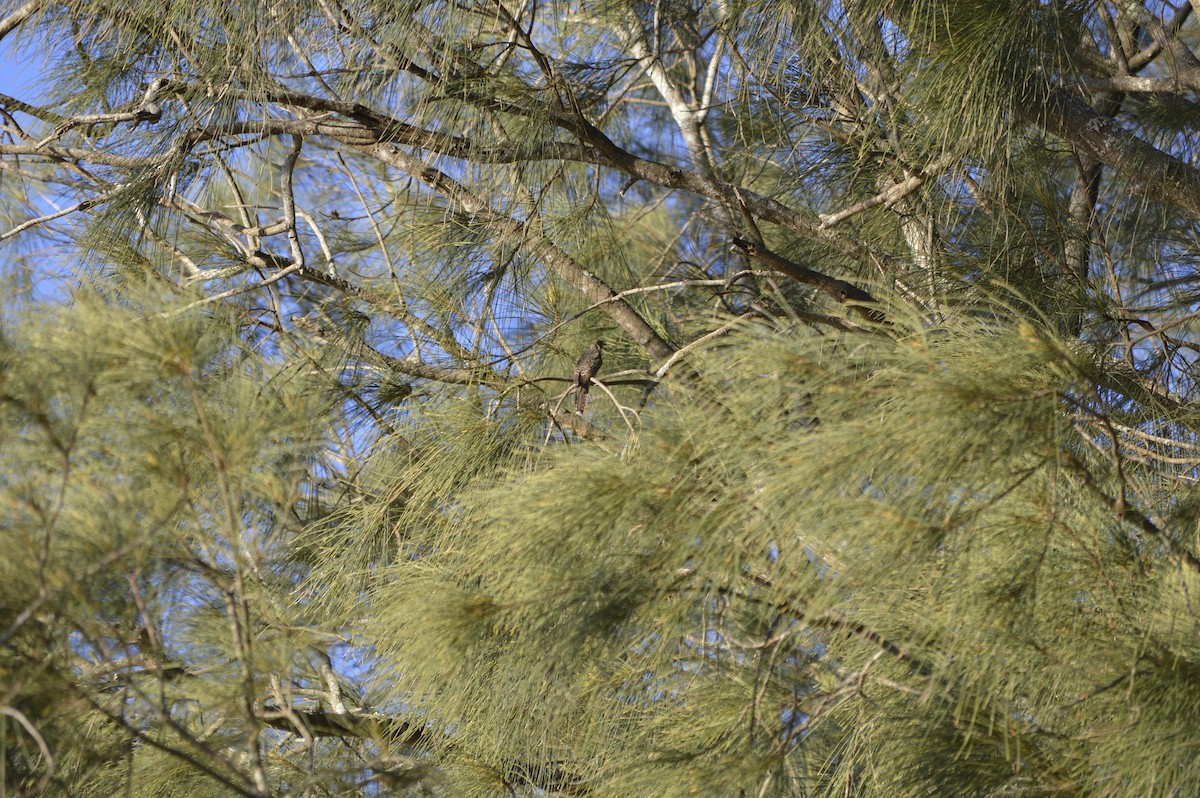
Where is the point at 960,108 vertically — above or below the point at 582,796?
above

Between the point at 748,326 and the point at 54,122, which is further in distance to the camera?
the point at 54,122

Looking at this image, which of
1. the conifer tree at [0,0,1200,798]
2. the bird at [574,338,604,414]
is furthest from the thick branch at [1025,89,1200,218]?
the bird at [574,338,604,414]

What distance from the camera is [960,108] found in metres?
1.28

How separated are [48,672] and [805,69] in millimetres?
1204

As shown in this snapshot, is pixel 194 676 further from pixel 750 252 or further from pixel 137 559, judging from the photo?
pixel 750 252

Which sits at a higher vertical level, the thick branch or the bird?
the thick branch

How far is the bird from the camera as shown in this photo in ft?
4.53

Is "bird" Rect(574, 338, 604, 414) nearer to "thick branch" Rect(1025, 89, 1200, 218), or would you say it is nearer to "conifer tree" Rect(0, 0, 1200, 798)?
"conifer tree" Rect(0, 0, 1200, 798)

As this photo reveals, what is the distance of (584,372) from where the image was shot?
54.7 inches

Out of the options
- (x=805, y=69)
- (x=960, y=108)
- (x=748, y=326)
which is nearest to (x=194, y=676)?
(x=748, y=326)

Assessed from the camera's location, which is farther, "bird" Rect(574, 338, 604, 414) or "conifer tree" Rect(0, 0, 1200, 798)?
"bird" Rect(574, 338, 604, 414)

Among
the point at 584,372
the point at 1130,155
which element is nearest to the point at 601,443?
the point at 584,372

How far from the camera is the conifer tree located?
87 cm

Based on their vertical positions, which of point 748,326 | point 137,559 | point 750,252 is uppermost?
point 750,252
